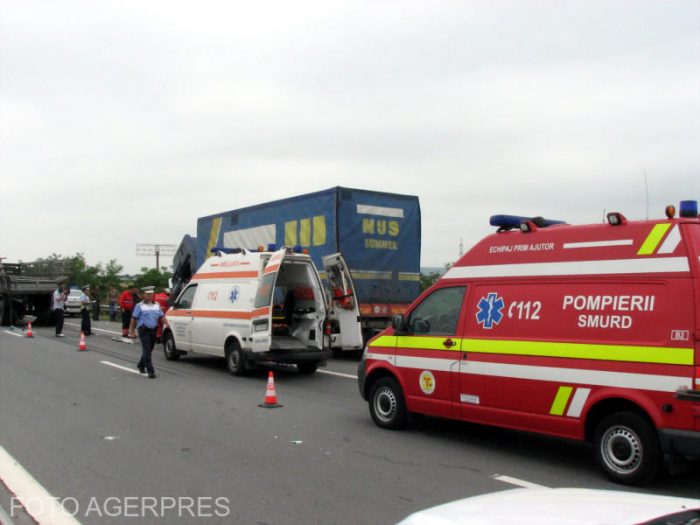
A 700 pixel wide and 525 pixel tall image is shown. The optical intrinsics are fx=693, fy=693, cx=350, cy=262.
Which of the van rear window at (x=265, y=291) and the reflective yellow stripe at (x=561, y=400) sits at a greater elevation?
the van rear window at (x=265, y=291)

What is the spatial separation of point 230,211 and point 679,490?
14711 mm

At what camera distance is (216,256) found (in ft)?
46.5

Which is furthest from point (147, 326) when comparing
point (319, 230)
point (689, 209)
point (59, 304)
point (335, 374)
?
Answer: point (59, 304)

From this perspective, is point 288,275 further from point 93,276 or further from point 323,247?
point 93,276

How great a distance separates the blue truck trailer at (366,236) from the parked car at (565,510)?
11.9 metres

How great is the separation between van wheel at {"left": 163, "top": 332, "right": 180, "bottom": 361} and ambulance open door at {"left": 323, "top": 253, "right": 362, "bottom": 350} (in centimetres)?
406

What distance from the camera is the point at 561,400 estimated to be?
6246 mm

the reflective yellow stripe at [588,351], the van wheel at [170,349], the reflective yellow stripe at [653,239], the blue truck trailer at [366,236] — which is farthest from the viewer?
the van wheel at [170,349]

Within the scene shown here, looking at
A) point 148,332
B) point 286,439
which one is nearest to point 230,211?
point 148,332

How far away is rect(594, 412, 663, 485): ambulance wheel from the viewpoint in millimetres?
5605

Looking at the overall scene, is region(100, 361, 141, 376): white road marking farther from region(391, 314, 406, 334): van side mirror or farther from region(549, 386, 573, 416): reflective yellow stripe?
region(549, 386, 573, 416): reflective yellow stripe

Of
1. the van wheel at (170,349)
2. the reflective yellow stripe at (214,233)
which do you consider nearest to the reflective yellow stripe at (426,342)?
the van wheel at (170,349)

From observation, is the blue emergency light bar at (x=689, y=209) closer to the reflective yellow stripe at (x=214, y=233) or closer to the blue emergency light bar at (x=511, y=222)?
the blue emergency light bar at (x=511, y=222)

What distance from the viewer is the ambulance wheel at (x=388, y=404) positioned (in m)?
7.98
